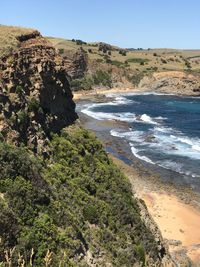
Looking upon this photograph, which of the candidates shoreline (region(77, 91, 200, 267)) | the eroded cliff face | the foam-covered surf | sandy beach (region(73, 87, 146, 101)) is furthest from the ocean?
the eroded cliff face

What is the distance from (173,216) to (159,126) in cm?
5385

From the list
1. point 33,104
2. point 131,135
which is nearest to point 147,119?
point 131,135

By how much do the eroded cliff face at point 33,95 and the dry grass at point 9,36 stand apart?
0.57m

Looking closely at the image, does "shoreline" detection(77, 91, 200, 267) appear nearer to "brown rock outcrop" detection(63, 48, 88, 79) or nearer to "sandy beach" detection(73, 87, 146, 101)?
"sandy beach" detection(73, 87, 146, 101)

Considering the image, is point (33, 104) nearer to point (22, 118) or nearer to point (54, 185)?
point (22, 118)

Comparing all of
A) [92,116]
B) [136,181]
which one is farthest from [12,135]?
[92,116]

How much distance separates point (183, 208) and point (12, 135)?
89.7 ft

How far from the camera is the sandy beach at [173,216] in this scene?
38094mm

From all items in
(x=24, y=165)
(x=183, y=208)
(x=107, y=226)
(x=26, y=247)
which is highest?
(x=24, y=165)

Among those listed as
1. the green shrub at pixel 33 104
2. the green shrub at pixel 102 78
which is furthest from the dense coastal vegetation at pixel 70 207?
the green shrub at pixel 102 78

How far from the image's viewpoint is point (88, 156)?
31.6 meters

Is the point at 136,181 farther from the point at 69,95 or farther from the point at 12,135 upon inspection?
the point at 12,135

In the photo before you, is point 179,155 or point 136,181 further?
point 179,155

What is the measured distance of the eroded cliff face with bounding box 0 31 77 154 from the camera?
26.8 meters
